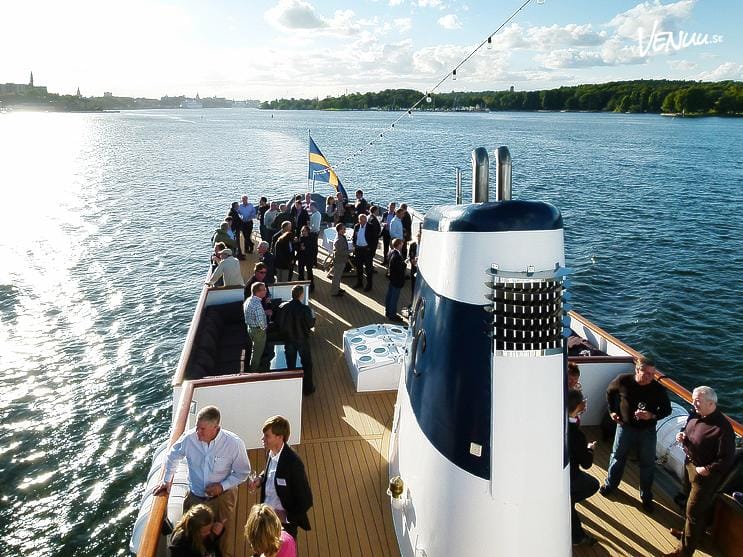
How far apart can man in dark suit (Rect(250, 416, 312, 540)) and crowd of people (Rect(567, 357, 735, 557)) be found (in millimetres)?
2169

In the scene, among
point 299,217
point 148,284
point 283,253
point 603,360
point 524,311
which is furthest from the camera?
point 148,284

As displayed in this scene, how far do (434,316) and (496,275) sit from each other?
709mm

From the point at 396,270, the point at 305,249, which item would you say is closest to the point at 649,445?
the point at 396,270

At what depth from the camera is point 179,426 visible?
544 centimetres

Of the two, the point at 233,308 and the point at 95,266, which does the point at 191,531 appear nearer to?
the point at 233,308

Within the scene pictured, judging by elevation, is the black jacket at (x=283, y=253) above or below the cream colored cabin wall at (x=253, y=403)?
above

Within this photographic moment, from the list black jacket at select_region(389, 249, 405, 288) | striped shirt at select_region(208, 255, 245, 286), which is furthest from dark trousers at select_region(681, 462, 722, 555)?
striped shirt at select_region(208, 255, 245, 286)

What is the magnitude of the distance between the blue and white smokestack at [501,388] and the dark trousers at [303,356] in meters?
3.60

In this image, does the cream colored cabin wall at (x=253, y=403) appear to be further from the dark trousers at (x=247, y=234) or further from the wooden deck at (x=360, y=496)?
the dark trousers at (x=247, y=234)

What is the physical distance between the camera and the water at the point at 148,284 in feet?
33.4

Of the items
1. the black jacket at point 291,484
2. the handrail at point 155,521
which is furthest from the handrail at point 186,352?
the black jacket at point 291,484

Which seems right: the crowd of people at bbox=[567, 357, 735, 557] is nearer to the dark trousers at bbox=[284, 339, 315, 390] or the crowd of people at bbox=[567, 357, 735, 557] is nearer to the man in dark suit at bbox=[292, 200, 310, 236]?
the dark trousers at bbox=[284, 339, 315, 390]

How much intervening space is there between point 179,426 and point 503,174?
3.83 m

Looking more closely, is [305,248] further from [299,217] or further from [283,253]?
[299,217]
